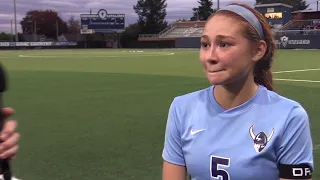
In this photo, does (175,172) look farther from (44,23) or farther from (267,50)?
(44,23)

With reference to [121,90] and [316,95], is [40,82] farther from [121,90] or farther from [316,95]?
[316,95]

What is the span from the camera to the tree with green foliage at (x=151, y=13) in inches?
4254

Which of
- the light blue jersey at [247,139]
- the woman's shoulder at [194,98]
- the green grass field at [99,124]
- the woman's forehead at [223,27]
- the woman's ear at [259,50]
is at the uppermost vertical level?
the woman's forehead at [223,27]

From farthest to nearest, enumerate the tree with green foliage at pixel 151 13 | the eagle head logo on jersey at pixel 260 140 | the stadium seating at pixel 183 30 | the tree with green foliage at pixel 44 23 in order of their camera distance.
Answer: the tree with green foliage at pixel 44 23 < the tree with green foliage at pixel 151 13 < the stadium seating at pixel 183 30 < the eagle head logo on jersey at pixel 260 140

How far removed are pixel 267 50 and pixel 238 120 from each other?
1.25 ft

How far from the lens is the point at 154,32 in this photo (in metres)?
101

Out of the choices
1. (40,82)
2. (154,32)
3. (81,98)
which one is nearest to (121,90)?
(81,98)

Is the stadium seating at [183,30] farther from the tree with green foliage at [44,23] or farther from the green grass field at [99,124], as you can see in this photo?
the green grass field at [99,124]

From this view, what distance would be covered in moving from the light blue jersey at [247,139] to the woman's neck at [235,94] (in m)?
0.03

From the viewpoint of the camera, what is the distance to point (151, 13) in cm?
11094

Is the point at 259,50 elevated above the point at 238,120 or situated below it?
above

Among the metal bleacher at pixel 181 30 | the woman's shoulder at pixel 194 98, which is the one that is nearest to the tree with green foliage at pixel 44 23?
the metal bleacher at pixel 181 30

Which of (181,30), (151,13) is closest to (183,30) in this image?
(181,30)

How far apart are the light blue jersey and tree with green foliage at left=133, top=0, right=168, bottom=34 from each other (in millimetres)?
103825
